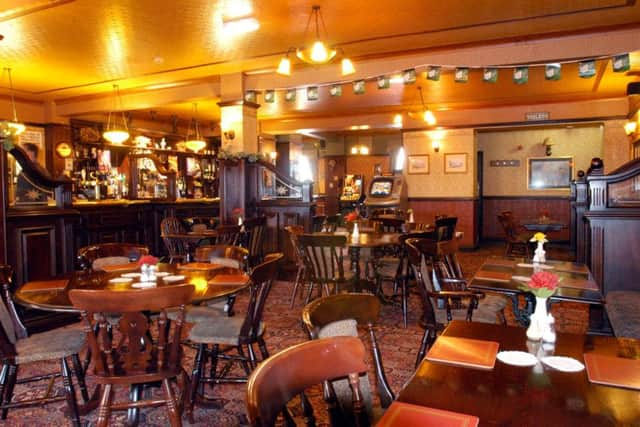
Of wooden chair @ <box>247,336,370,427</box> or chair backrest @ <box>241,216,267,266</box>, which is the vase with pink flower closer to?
wooden chair @ <box>247,336,370,427</box>

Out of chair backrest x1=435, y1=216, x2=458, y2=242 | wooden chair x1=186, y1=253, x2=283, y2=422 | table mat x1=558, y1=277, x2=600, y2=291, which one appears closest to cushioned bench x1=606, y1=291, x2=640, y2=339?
table mat x1=558, y1=277, x2=600, y2=291

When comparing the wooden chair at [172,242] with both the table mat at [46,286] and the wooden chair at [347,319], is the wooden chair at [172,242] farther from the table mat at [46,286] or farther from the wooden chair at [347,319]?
the wooden chair at [347,319]

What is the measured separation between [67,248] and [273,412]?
4752mm

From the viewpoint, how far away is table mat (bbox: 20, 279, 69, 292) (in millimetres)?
2896

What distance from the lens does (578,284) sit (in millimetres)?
3098

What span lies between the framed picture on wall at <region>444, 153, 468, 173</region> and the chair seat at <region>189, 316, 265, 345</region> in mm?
8786

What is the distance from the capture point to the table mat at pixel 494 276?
10.7ft

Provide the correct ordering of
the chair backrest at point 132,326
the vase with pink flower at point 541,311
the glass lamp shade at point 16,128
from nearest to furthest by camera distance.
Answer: the vase with pink flower at point 541,311 < the chair backrest at point 132,326 < the glass lamp shade at point 16,128

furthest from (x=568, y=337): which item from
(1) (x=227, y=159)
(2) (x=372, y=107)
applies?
(2) (x=372, y=107)

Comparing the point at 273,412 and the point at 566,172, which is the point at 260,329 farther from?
the point at 566,172

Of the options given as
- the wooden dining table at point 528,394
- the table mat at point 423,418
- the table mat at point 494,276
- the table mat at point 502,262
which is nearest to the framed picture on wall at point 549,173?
the table mat at point 502,262

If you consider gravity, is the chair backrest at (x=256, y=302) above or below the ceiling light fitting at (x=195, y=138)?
below

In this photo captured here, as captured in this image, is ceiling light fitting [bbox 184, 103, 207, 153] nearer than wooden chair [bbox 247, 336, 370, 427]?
No

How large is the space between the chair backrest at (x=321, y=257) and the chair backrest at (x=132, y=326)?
2.38 meters
